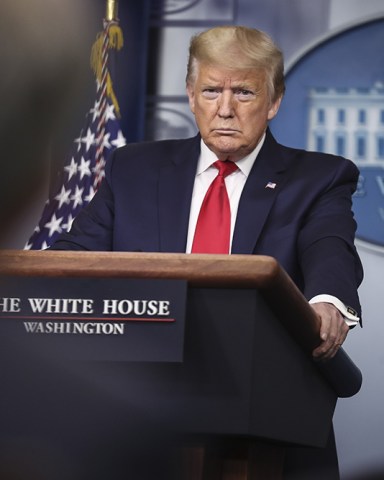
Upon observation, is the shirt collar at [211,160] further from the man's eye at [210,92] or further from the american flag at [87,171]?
the american flag at [87,171]

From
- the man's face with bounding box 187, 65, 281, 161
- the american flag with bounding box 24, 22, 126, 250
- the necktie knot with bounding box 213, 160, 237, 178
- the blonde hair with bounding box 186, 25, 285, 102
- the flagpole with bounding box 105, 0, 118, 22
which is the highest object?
the flagpole with bounding box 105, 0, 118, 22

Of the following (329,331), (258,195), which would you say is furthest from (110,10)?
(329,331)

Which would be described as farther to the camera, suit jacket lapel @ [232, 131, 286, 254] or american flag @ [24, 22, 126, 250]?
american flag @ [24, 22, 126, 250]

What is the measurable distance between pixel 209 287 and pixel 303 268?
0.76 metres

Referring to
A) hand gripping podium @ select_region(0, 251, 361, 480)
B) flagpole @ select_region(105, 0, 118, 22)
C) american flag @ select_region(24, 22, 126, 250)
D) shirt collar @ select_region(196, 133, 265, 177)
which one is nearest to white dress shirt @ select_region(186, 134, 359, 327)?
shirt collar @ select_region(196, 133, 265, 177)

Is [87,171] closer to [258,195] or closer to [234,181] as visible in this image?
[234,181]

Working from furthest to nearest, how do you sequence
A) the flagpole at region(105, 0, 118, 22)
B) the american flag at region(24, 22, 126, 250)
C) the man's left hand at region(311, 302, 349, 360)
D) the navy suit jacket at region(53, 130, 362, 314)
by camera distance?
the american flag at region(24, 22, 126, 250) < the navy suit jacket at region(53, 130, 362, 314) < the flagpole at region(105, 0, 118, 22) < the man's left hand at region(311, 302, 349, 360)

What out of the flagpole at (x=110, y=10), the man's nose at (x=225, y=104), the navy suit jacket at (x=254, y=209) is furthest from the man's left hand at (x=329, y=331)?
the man's nose at (x=225, y=104)

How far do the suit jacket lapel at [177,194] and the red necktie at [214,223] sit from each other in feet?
0.10

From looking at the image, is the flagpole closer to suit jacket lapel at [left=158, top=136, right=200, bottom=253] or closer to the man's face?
the man's face

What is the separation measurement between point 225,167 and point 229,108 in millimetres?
137

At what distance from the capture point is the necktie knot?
6.88 feet

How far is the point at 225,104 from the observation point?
6.88ft

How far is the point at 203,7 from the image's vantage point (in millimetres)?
4398
